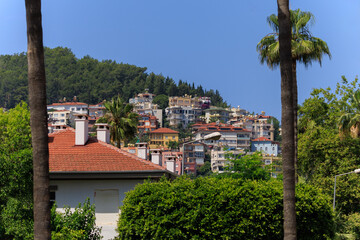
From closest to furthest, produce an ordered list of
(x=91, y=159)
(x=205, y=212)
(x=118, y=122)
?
(x=205, y=212), (x=91, y=159), (x=118, y=122)

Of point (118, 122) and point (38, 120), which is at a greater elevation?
point (118, 122)

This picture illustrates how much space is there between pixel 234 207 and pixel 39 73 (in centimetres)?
930

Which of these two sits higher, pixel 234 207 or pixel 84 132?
pixel 84 132

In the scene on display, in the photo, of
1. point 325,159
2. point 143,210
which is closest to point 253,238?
point 143,210

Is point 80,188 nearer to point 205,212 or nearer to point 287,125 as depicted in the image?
point 205,212

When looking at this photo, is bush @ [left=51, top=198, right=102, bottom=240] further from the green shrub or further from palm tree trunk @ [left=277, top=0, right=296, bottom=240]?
the green shrub

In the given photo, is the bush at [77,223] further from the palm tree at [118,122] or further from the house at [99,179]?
the palm tree at [118,122]

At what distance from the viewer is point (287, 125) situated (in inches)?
492

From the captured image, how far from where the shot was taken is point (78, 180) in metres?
26.2

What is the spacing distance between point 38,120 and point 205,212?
340 inches

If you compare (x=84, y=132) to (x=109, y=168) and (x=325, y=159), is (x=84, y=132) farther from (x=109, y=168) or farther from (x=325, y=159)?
(x=325, y=159)

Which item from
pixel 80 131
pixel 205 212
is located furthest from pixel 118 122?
pixel 205 212

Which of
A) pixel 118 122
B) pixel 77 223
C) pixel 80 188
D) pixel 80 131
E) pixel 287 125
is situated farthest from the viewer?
pixel 118 122

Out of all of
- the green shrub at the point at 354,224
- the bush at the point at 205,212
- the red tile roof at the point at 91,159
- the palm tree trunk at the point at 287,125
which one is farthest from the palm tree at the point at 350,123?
the palm tree trunk at the point at 287,125
